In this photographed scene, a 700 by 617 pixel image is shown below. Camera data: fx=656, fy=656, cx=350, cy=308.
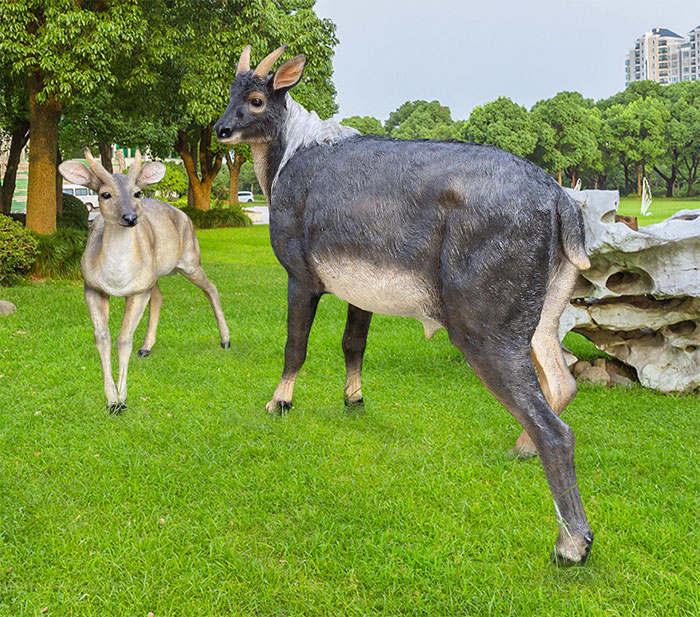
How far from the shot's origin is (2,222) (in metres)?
10.8

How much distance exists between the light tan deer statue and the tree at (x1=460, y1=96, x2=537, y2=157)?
38.1m

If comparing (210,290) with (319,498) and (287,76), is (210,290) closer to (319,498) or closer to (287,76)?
(287,76)

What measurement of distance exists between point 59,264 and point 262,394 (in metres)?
7.36

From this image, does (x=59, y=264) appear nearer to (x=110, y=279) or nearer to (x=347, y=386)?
(x=110, y=279)

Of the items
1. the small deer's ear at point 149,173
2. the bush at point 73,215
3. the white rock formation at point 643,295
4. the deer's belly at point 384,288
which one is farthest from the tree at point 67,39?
the deer's belly at point 384,288

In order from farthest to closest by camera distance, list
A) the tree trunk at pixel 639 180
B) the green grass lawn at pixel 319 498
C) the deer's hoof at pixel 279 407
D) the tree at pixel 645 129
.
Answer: the tree trunk at pixel 639 180 < the tree at pixel 645 129 < the deer's hoof at pixel 279 407 < the green grass lawn at pixel 319 498

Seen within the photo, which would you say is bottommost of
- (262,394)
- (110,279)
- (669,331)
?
(262,394)

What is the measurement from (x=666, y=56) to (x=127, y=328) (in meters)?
190

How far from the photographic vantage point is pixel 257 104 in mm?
4156

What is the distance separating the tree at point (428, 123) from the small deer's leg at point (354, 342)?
52416 mm

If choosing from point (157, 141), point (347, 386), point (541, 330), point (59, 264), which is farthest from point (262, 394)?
point (157, 141)

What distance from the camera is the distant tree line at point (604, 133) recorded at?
43.1 metres

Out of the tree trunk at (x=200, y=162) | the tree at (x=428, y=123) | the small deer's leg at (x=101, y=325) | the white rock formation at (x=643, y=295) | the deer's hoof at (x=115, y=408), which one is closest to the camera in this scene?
the small deer's leg at (x=101, y=325)

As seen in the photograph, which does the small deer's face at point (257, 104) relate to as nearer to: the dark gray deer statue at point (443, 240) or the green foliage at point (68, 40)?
the dark gray deer statue at point (443, 240)
